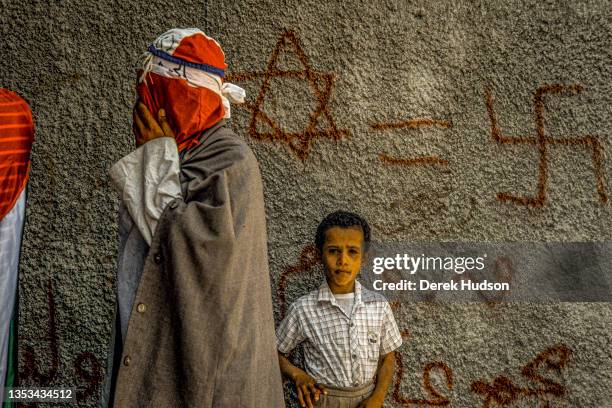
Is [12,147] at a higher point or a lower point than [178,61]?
lower

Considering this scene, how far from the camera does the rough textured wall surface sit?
271 cm

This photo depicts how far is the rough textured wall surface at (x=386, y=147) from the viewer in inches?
107

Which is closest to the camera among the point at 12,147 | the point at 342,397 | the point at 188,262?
the point at 188,262

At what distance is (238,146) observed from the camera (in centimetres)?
192

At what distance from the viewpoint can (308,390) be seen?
88.3 inches

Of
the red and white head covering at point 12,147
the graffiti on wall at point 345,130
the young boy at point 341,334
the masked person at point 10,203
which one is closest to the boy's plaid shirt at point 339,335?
the young boy at point 341,334

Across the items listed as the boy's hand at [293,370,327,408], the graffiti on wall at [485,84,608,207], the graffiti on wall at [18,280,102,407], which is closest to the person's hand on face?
the boy's hand at [293,370,327,408]

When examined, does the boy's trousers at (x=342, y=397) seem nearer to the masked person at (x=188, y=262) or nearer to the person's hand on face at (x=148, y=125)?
the masked person at (x=188, y=262)

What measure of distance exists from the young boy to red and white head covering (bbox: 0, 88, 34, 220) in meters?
1.07

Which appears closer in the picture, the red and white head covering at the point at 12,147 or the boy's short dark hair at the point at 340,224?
the red and white head covering at the point at 12,147

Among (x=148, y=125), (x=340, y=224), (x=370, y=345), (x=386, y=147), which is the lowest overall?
(x=370, y=345)

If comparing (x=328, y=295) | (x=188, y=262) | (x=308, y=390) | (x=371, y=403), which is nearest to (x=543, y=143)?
(x=328, y=295)

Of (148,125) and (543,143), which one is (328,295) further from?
(543,143)

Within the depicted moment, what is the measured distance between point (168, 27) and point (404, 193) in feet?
4.36
